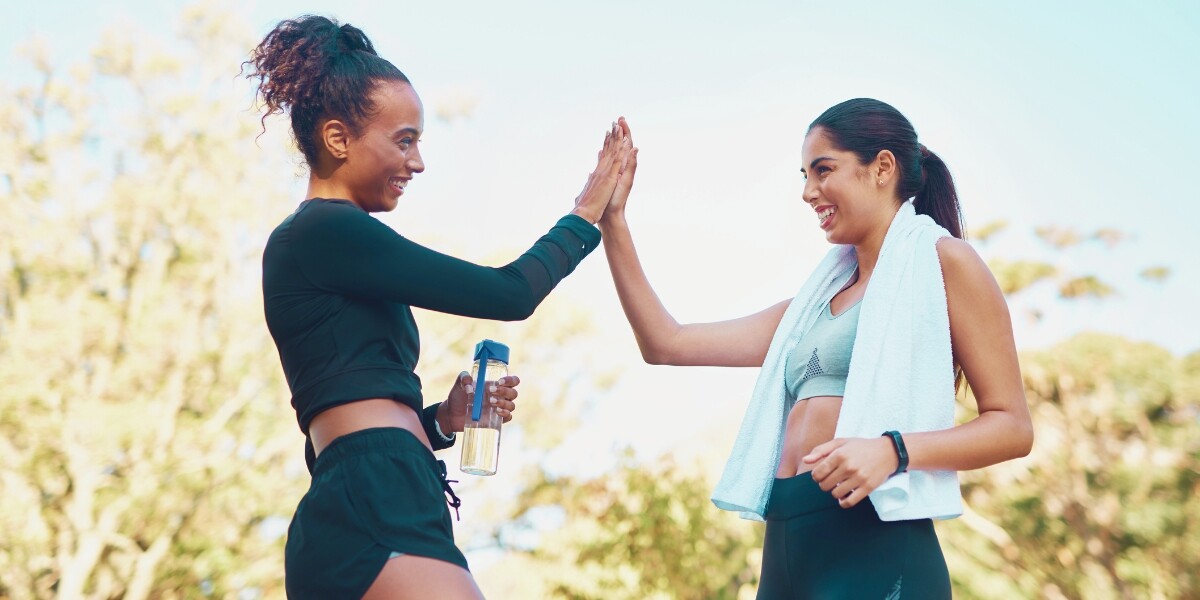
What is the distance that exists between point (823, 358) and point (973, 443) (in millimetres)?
374

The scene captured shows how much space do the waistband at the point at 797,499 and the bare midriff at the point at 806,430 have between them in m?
0.03

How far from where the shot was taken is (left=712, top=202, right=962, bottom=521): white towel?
2027mm

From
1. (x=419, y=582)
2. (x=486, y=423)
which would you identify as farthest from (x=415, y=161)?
(x=419, y=582)

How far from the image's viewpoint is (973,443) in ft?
6.60

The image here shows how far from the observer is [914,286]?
2174 mm

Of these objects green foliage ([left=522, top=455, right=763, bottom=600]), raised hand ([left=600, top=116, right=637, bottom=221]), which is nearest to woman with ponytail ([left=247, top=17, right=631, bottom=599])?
raised hand ([left=600, top=116, right=637, bottom=221])

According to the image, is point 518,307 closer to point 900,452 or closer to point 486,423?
point 486,423

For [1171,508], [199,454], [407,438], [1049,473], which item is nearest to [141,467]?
[199,454]

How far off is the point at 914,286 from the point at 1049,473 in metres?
8.74

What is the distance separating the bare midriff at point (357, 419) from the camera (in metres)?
1.80

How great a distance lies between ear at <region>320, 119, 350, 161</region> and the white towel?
101 cm

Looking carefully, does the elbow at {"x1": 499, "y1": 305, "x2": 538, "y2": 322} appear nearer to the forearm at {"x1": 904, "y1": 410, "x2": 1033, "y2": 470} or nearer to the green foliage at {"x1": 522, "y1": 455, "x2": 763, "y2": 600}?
the forearm at {"x1": 904, "y1": 410, "x2": 1033, "y2": 470}

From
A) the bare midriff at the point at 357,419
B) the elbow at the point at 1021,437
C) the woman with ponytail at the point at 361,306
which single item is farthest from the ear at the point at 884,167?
the bare midriff at the point at 357,419

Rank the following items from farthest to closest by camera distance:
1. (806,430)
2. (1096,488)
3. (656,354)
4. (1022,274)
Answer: (1022,274), (1096,488), (656,354), (806,430)
